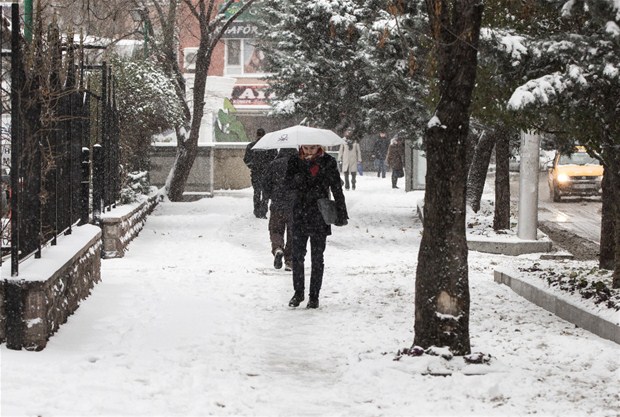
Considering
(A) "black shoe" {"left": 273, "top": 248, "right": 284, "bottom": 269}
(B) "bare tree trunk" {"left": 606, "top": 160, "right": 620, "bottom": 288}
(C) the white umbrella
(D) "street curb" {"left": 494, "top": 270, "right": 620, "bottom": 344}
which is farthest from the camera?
(A) "black shoe" {"left": 273, "top": 248, "right": 284, "bottom": 269}

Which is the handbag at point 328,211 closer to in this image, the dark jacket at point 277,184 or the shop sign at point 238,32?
the dark jacket at point 277,184

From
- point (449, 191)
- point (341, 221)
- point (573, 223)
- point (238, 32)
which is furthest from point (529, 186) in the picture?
point (238, 32)

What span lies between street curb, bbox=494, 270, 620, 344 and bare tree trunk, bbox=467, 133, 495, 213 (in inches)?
320

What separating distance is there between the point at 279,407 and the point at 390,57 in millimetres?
12795

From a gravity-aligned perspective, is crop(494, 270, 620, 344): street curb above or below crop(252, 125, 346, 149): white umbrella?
below

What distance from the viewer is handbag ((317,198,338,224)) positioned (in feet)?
34.1

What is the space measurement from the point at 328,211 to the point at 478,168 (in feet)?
36.6

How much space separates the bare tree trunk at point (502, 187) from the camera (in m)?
18.9

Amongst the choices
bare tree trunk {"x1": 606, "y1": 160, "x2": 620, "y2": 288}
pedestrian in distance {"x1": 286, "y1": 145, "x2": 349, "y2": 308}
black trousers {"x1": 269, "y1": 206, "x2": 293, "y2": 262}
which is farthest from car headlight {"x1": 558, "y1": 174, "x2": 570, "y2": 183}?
pedestrian in distance {"x1": 286, "y1": 145, "x2": 349, "y2": 308}

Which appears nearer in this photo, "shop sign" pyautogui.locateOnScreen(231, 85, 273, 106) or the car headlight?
the car headlight

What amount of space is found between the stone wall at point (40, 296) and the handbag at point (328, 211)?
2378mm

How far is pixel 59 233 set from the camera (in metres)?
10.1

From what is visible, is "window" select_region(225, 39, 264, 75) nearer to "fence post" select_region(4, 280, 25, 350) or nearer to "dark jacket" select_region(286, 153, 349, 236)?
"dark jacket" select_region(286, 153, 349, 236)

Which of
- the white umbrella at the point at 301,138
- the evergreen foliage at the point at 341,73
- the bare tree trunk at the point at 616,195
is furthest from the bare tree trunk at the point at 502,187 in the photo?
the bare tree trunk at the point at 616,195
